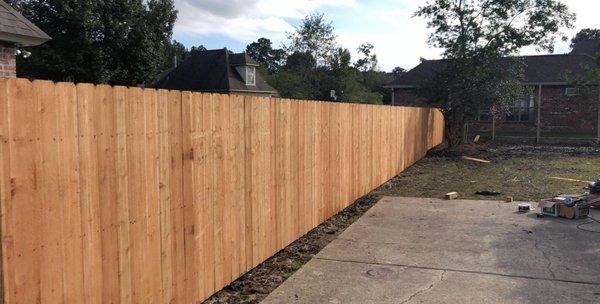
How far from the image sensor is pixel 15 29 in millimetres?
9492

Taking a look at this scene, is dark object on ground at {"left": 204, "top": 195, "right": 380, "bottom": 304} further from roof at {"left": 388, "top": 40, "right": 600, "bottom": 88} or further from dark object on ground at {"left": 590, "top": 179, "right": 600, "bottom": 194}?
roof at {"left": 388, "top": 40, "right": 600, "bottom": 88}

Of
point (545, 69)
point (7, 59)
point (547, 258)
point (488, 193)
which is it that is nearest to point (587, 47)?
point (545, 69)

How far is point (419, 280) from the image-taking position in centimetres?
531

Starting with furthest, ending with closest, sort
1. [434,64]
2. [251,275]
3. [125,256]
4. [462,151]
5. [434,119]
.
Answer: [434,64], [434,119], [462,151], [251,275], [125,256]

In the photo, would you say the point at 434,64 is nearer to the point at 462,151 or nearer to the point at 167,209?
the point at 462,151

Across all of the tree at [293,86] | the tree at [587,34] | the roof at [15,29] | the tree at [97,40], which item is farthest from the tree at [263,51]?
the roof at [15,29]

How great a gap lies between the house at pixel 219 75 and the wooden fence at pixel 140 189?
34.3 meters

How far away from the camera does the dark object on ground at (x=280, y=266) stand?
492cm

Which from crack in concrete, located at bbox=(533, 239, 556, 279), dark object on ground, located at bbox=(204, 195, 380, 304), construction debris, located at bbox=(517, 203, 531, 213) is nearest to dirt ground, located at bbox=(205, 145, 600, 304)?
dark object on ground, located at bbox=(204, 195, 380, 304)

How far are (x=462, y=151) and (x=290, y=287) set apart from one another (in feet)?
54.8

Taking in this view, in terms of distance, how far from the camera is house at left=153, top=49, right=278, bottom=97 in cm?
4044

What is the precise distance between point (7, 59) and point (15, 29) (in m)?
0.57

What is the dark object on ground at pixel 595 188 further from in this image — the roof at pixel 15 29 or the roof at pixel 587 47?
the roof at pixel 587 47

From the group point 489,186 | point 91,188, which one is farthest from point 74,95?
point 489,186
